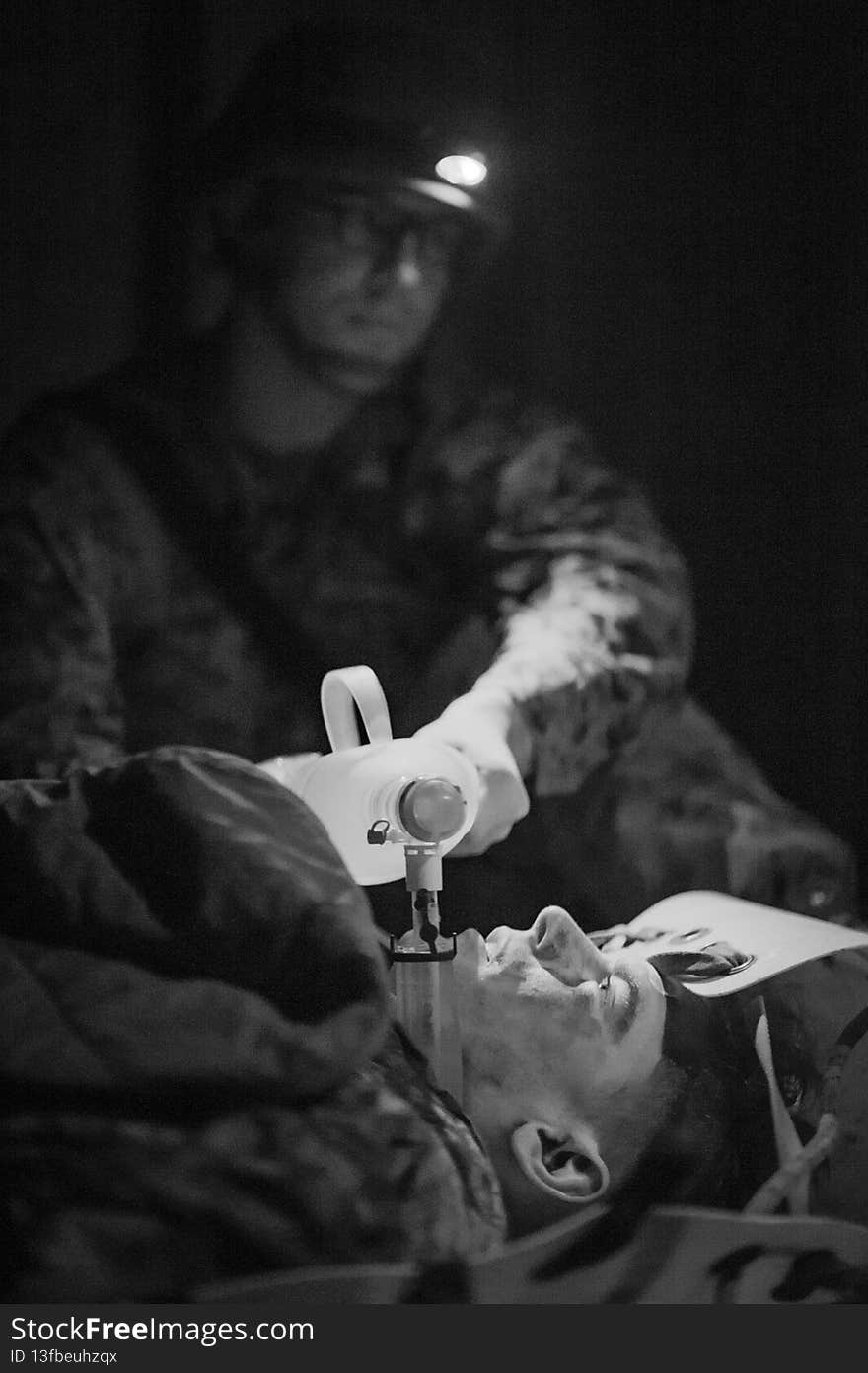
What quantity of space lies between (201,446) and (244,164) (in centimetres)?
24

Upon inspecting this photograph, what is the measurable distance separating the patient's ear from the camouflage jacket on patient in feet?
1.27

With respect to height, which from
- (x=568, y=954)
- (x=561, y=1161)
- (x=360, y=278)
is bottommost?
(x=561, y=1161)

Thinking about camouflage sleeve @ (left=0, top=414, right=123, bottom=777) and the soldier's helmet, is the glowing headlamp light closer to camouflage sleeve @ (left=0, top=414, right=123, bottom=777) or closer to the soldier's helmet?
the soldier's helmet

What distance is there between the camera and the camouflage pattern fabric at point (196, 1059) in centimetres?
75

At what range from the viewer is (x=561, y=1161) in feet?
2.95

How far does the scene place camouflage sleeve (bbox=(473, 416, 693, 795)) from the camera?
1.25 meters

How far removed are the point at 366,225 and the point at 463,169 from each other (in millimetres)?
106

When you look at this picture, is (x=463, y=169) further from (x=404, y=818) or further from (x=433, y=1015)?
(x=433, y=1015)

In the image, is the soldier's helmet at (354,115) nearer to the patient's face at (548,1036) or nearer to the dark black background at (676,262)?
the dark black background at (676,262)

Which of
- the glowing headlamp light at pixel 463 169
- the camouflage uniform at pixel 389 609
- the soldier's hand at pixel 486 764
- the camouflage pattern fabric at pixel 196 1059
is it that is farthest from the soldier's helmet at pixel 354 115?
the camouflage pattern fabric at pixel 196 1059

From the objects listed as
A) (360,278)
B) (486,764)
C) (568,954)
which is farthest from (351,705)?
(360,278)

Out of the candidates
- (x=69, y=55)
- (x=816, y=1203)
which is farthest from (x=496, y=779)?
(x=69, y=55)

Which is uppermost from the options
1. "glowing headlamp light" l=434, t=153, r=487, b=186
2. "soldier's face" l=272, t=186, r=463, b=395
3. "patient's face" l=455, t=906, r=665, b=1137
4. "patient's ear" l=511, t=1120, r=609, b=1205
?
"glowing headlamp light" l=434, t=153, r=487, b=186

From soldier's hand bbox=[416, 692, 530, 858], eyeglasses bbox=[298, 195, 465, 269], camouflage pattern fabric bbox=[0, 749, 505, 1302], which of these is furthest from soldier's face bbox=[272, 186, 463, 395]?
camouflage pattern fabric bbox=[0, 749, 505, 1302]
